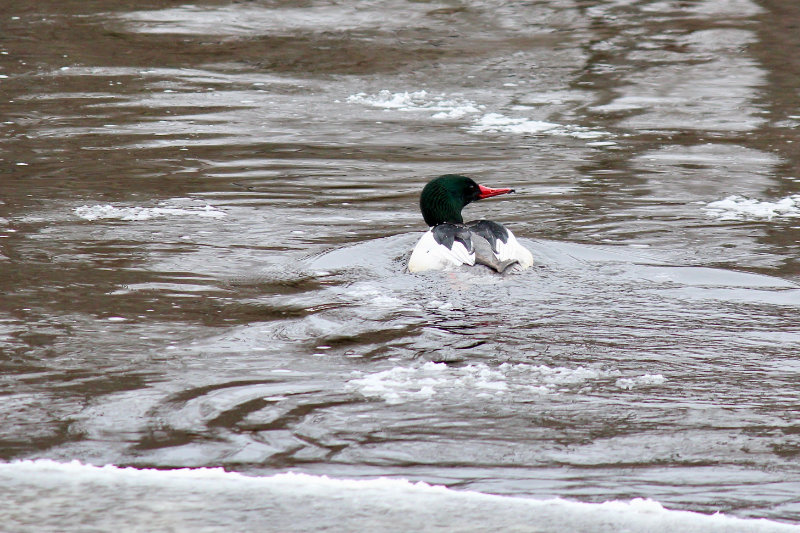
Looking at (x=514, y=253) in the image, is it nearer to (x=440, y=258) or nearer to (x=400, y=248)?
(x=440, y=258)

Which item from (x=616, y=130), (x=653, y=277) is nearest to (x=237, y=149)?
(x=616, y=130)

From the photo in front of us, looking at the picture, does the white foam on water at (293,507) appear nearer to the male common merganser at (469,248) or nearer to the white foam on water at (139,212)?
the male common merganser at (469,248)

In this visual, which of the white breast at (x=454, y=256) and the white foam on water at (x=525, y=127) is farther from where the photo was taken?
the white foam on water at (x=525, y=127)

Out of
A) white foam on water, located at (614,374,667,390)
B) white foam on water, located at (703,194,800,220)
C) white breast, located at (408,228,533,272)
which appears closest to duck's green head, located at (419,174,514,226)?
white breast, located at (408,228,533,272)

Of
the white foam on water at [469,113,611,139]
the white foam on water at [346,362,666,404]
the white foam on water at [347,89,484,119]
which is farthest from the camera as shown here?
the white foam on water at [347,89,484,119]

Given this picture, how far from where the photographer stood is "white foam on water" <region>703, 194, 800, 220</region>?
7.95 m

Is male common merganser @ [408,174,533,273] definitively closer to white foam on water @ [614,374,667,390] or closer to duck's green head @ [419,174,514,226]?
duck's green head @ [419,174,514,226]

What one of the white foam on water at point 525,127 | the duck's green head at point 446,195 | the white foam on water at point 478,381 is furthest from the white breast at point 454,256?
the white foam on water at point 525,127

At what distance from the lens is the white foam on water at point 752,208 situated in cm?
795

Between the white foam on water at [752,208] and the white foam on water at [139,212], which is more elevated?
the white foam on water at [139,212]

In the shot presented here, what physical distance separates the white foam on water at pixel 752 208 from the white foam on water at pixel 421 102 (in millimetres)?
3138

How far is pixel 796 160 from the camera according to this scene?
9.30 metres

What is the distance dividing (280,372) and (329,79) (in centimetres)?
728

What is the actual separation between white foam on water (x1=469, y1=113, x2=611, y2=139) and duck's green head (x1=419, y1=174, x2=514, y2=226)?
8.57 feet
